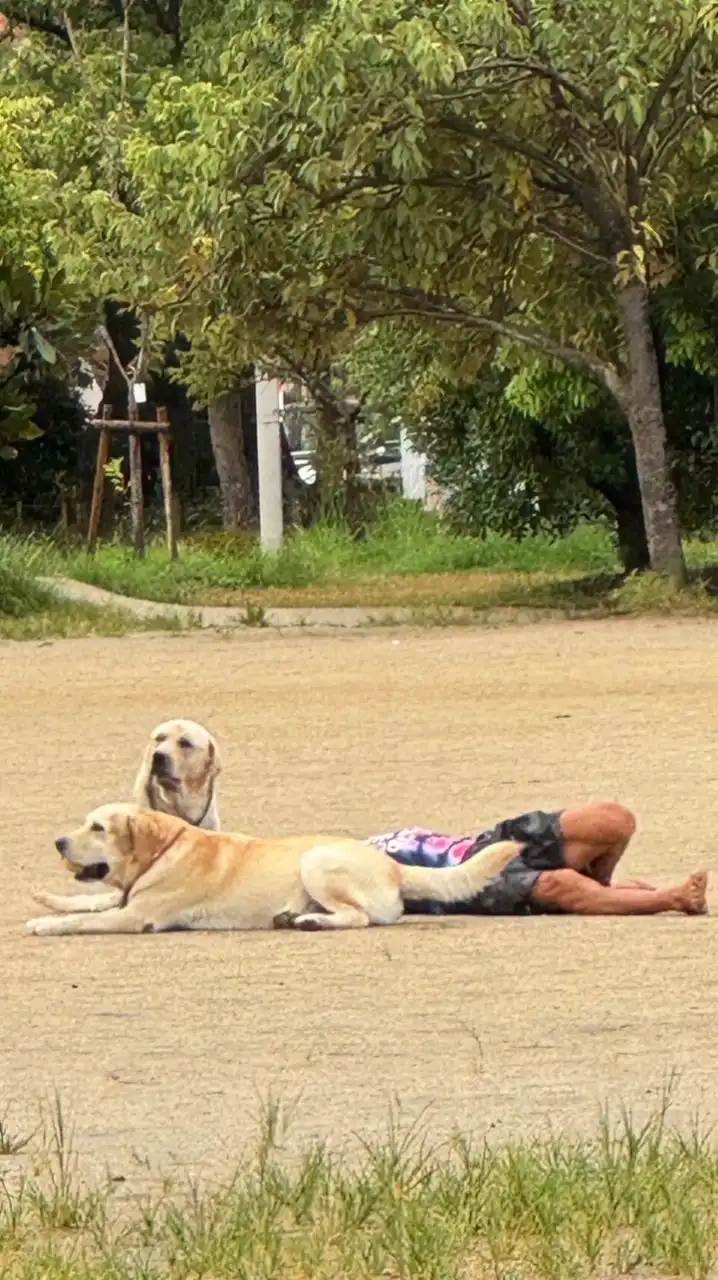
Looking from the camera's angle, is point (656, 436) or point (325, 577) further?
point (325, 577)

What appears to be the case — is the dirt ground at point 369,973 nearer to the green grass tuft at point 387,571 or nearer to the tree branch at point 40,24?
the green grass tuft at point 387,571

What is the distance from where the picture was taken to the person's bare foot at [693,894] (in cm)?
869

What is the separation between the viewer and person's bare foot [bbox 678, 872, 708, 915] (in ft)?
28.5

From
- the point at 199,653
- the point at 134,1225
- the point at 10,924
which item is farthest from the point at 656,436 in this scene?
the point at 134,1225

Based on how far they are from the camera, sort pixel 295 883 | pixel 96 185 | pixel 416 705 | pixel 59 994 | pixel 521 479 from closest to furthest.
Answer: pixel 59 994 < pixel 295 883 < pixel 416 705 < pixel 521 479 < pixel 96 185

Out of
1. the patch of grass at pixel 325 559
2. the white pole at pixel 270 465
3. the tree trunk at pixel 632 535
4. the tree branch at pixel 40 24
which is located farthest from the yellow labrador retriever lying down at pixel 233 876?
the tree branch at pixel 40 24

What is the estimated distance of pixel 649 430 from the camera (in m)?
22.5

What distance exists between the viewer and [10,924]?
923 cm

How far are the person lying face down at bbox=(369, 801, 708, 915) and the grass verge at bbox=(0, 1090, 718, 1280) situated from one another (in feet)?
10.1

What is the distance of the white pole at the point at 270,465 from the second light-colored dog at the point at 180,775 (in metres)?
24.1

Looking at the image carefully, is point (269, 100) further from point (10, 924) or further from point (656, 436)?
point (10, 924)

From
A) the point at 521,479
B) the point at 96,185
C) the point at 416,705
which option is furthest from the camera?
the point at 96,185

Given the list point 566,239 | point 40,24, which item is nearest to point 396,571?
point 566,239

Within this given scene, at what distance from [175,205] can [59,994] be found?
568 inches
